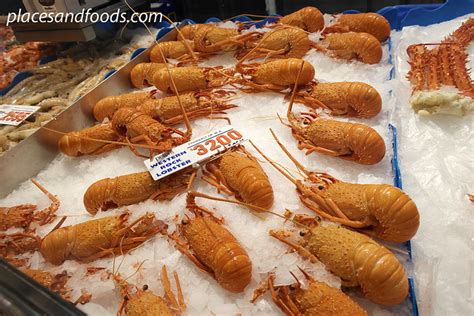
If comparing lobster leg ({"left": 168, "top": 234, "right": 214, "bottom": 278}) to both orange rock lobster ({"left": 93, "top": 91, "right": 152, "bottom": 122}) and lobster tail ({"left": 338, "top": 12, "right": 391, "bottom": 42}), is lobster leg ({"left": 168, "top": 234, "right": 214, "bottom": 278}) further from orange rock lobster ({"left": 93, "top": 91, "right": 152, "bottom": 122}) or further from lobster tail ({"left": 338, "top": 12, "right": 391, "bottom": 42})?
lobster tail ({"left": 338, "top": 12, "right": 391, "bottom": 42})

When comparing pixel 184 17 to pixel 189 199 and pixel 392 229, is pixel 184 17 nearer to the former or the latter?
pixel 189 199

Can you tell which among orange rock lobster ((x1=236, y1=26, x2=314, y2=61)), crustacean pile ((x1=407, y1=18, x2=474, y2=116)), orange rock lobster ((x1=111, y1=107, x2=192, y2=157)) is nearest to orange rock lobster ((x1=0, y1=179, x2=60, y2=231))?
orange rock lobster ((x1=111, y1=107, x2=192, y2=157))

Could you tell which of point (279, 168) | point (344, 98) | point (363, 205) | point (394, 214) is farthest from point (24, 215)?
point (344, 98)

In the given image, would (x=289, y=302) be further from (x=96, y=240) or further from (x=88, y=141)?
(x=88, y=141)

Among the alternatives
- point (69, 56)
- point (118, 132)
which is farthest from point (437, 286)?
point (69, 56)

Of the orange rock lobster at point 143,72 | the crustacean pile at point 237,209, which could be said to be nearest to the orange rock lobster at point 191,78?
the crustacean pile at point 237,209
